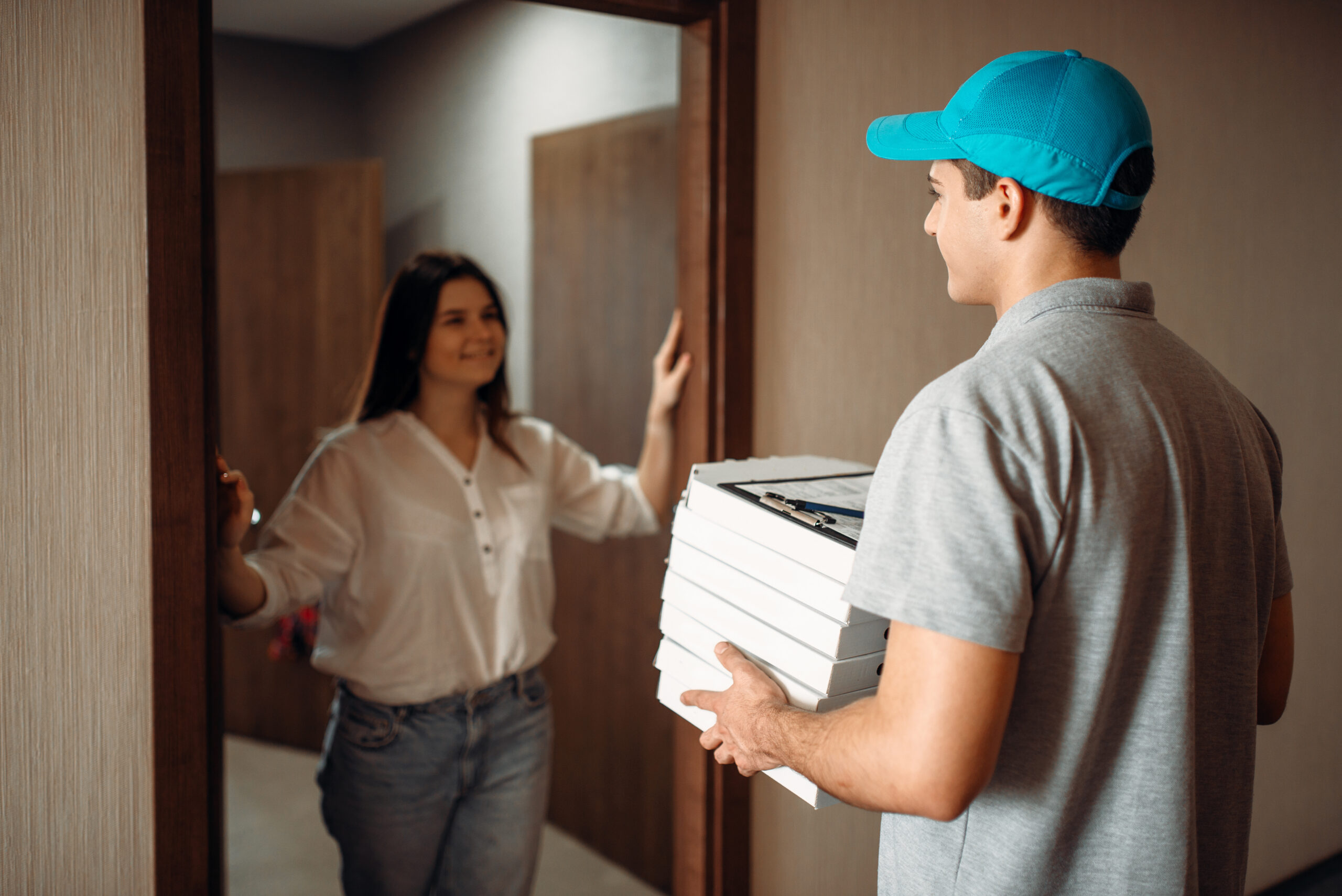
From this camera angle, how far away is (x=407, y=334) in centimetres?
182

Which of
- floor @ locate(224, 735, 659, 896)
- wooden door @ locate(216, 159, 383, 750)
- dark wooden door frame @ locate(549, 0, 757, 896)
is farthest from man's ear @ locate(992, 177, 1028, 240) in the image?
wooden door @ locate(216, 159, 383, 750)

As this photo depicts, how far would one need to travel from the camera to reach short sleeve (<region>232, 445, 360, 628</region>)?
5.08 feet

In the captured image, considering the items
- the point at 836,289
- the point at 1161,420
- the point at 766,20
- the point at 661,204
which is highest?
the point at 766,20

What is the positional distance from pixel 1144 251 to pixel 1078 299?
1505mm

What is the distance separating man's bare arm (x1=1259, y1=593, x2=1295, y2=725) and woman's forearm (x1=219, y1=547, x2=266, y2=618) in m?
1.33

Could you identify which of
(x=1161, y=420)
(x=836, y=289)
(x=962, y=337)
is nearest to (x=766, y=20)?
(x=836, y=289)

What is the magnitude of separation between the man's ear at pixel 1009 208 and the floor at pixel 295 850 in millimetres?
2243

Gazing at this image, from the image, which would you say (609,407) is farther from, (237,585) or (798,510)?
(798,510)

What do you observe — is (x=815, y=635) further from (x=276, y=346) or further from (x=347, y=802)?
(x=276, y=346)

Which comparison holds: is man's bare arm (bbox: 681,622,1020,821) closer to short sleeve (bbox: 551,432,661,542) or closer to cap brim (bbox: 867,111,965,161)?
cap brim (bbox: 867,111,965,161)

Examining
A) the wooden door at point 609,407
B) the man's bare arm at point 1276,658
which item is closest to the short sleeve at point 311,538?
the wooden door at point 609,407

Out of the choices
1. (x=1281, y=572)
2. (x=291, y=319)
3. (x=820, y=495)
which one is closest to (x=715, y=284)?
(x=820, y=495)

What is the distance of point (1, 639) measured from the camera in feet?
3.84

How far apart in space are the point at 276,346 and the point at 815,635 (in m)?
2.92
